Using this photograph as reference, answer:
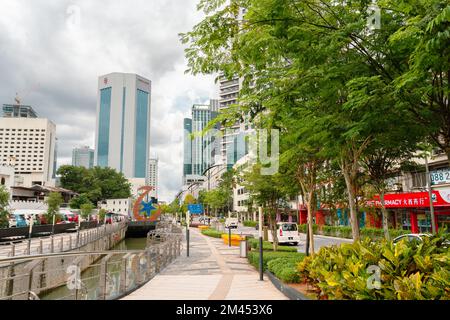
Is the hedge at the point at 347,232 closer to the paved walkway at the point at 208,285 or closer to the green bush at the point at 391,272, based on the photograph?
the paved walkway at the point at 208,285

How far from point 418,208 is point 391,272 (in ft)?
95.3

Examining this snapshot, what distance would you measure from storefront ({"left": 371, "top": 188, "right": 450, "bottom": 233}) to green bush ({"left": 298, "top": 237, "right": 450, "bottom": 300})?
66.8 ft

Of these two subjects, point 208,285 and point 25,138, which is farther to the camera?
point 25,138

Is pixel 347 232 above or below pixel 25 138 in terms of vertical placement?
below

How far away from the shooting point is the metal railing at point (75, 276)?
22.2ft

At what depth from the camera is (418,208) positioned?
99.9 ft

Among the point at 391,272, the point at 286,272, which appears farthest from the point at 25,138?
the point at 391,272

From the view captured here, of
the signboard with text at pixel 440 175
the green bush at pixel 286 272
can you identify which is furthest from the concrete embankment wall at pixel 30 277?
the signboard with text at pixel 440 175

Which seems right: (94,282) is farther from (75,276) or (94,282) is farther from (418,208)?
(418,208)

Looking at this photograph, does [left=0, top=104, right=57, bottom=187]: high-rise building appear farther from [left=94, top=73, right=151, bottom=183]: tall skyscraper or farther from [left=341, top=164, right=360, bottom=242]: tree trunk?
[left=341, top=164, right=360, bottom=242]: tree trunk

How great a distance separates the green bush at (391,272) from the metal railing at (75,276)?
475 cm

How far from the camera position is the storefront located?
2673cm

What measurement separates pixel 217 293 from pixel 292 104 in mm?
4550

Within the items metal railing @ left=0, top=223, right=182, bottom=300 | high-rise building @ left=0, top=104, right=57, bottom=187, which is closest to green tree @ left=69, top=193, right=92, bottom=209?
metal railing @ left=0, top=223, right=182, bottom=300
